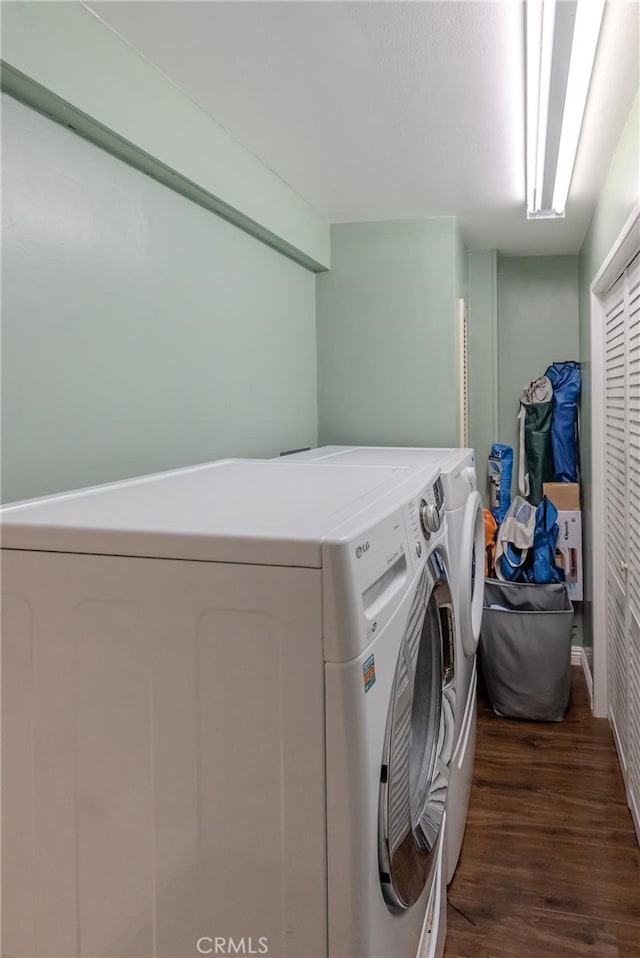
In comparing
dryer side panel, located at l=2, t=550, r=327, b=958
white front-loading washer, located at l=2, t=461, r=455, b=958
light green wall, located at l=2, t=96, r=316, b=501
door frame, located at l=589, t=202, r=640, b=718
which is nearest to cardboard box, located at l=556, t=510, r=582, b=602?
door frame, located at l=589, t=202, r=640, b=718

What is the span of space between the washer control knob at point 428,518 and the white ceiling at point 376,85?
1.09 meters

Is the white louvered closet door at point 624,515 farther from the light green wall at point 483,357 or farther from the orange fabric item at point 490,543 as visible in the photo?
the light green wall at point 483,357

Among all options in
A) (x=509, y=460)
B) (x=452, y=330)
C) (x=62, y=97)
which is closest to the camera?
(x=62, y=97)

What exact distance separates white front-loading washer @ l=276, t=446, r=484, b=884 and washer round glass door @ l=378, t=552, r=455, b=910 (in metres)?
0.22

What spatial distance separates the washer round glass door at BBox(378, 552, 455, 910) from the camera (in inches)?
40.5

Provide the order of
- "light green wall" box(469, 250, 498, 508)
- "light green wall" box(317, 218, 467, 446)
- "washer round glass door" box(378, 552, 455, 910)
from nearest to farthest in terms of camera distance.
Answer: "washer round glass door" box(378, 552, 455, 910) → "light green wall" box(317, 218, 467, 446) → "light green wall" box(469, 250, 498, 508)

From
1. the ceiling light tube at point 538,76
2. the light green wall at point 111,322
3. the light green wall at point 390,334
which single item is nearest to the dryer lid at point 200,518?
the light green wall at point 111,322

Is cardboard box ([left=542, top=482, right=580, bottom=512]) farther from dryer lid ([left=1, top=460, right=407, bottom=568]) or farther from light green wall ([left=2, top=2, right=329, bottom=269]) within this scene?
dryer lid ([left=1, top=460, right=407, bottom=568])

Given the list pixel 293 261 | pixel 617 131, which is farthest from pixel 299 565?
pixel 293 261

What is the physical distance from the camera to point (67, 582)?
1.00 m

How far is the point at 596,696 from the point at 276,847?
2830 mm

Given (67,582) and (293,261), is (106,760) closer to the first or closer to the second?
(67,582)

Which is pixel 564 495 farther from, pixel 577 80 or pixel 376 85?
pixel 376 85

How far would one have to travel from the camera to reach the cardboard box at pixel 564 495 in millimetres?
3926
